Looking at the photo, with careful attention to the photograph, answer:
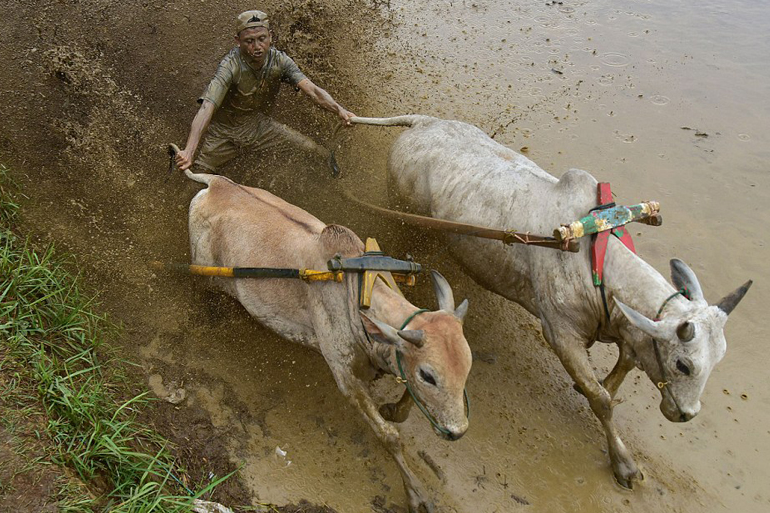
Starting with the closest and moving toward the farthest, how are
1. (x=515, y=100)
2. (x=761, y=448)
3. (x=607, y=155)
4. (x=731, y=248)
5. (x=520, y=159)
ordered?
(x=761, y=448), (x=520, y=159), (x=731, y=248), (x=607, y=155), (x=515, y=100)

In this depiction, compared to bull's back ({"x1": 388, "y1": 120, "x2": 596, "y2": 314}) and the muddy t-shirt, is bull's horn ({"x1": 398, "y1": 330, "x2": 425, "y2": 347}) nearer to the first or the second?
bull's back ({"x1": 388, "y1": 120, "x2": 596, "y2": 314})

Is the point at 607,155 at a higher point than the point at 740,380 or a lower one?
higher

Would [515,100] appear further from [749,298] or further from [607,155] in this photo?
[749,298]

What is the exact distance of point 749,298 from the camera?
19.4 ft

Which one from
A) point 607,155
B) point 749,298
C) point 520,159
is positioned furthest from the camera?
point 607,155

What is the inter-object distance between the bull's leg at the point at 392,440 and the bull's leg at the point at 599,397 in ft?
4.65

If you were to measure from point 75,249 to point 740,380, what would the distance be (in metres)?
6.13

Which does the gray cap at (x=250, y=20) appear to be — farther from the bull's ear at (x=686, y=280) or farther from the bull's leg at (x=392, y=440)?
the bull's ear at (x=686, y=280)

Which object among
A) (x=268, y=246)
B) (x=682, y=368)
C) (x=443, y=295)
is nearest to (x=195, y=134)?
(x=268, y=246)

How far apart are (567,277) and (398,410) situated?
1558 millimetres

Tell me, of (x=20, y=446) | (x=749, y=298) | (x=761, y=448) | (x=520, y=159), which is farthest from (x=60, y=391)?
(x=749, y=298)

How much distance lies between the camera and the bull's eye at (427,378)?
3.15m

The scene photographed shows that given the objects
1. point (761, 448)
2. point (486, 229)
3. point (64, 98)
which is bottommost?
point (761, 448)

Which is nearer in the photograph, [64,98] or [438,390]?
[438,390]
